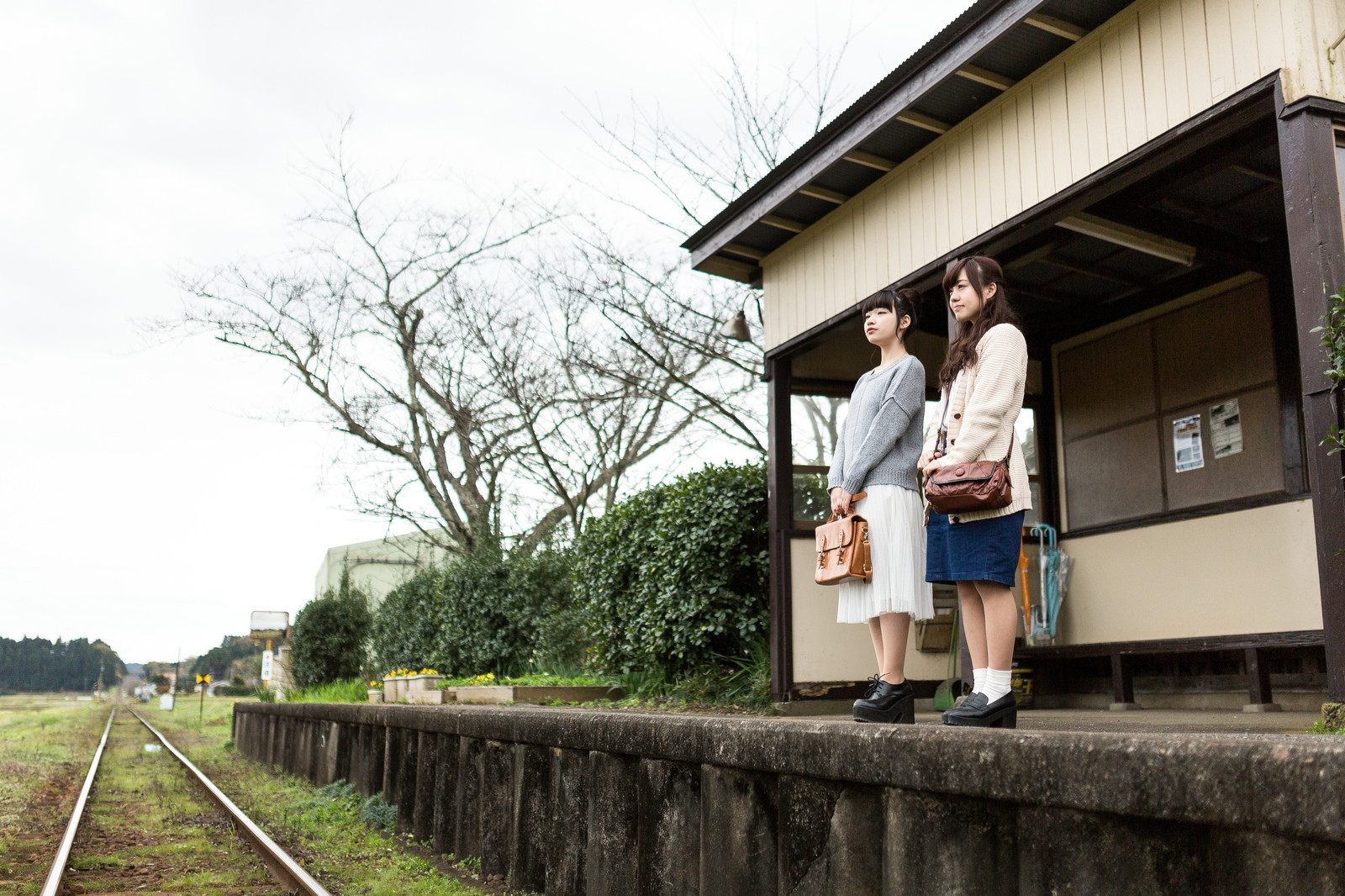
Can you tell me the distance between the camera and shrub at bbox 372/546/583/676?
12.4 m

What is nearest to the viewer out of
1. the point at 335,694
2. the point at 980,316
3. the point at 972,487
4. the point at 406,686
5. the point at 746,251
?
→ the point at 972,487

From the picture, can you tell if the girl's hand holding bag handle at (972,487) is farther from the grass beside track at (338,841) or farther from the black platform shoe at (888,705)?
the grass beside track at (338,841)

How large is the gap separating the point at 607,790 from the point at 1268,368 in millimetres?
5836

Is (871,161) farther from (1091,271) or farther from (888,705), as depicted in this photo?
(888,705)

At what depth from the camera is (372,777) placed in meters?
9.39

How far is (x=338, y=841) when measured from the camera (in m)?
8.16

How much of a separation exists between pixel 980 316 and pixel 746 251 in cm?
519

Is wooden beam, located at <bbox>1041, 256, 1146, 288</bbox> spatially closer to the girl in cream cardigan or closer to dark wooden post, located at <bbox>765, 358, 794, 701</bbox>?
dark wooden post, located at <bbox>765, 358, 794, 701</bbox>

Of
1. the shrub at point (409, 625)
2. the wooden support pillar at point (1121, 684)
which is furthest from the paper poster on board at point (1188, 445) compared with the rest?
the shrub at point (409, 625)

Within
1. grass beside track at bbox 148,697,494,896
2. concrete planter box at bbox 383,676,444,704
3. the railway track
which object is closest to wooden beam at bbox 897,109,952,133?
grass beside track at bbox 148,697,494,896

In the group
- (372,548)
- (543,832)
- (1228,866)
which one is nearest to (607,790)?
(543,832)

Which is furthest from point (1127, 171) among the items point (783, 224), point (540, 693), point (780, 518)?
point (540, 693)

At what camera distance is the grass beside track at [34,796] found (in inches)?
315

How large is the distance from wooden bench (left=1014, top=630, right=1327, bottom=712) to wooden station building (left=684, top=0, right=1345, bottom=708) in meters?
0.02
